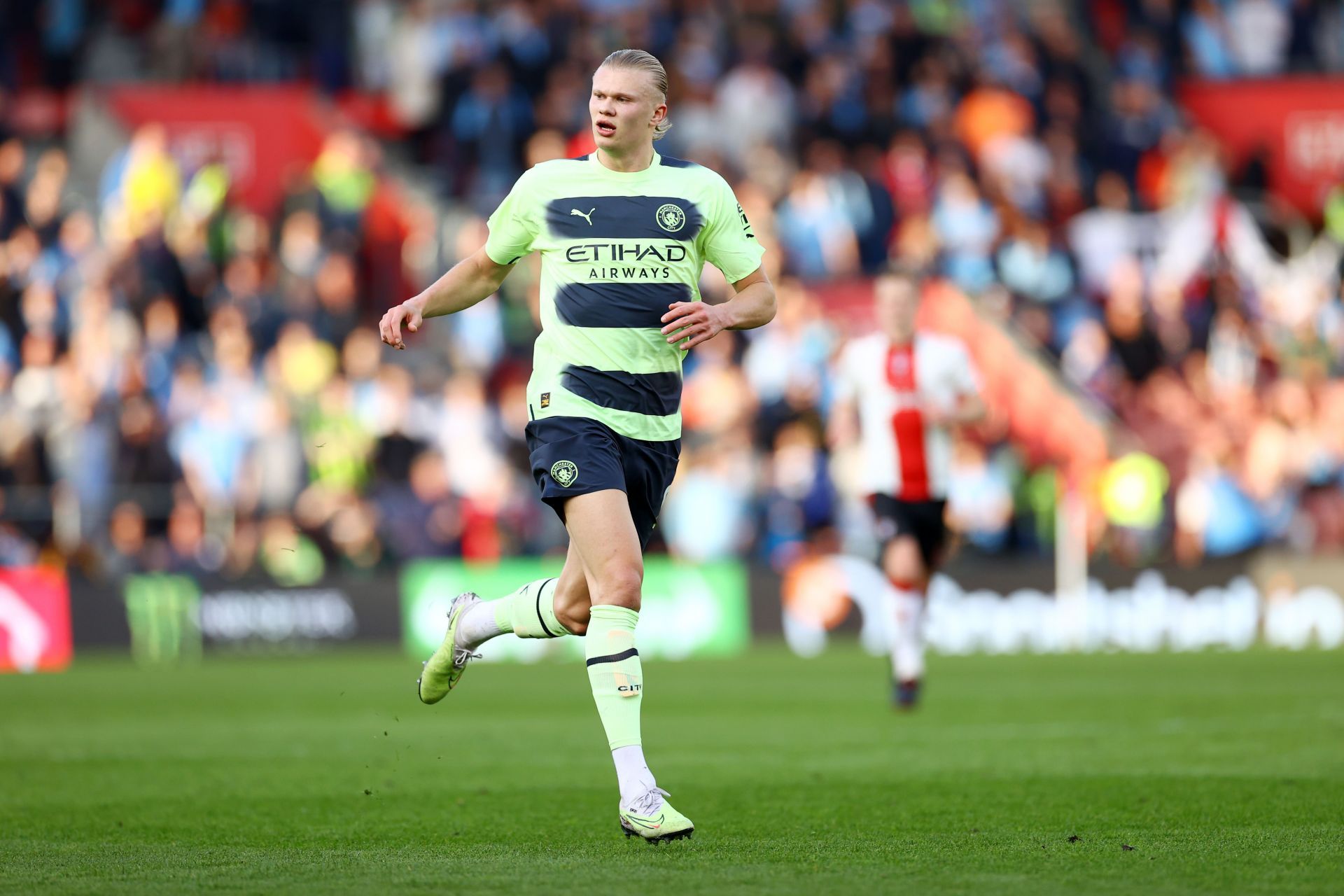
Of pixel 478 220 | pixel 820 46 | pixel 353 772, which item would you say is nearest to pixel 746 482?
pixel 478 220

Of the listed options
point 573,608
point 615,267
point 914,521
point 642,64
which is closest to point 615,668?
point 573,608

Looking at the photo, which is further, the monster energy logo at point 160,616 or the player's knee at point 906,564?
the monster energy logo at point 160,616

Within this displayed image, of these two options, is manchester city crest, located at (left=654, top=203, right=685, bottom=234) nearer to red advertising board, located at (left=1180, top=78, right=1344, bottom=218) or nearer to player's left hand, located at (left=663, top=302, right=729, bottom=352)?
player's left hand, located at (left=663, top=302, right=729, bottom=352)

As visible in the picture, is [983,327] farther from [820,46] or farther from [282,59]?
[282,59]

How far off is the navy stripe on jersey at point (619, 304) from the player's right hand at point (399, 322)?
53 cm

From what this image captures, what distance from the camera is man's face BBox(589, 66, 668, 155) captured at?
21.4ft

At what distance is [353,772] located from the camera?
28.6 ft

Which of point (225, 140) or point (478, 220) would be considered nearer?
point (478, 220)

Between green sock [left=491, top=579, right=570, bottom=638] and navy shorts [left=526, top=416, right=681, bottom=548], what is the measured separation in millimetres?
470

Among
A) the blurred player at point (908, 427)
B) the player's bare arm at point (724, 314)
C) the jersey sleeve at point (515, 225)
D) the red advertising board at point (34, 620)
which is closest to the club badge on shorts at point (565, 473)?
the player's bare arm at point (724, 314)

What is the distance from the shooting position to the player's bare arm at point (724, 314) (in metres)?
6.32

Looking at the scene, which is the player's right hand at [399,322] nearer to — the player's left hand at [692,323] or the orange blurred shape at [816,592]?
the player's left hand at [692,323]

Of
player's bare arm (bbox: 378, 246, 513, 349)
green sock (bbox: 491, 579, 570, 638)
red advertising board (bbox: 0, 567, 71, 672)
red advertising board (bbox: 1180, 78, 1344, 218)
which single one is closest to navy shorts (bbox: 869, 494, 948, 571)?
green sock (bbox: 491, 579, 570, 638)

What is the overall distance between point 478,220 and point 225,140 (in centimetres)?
359
